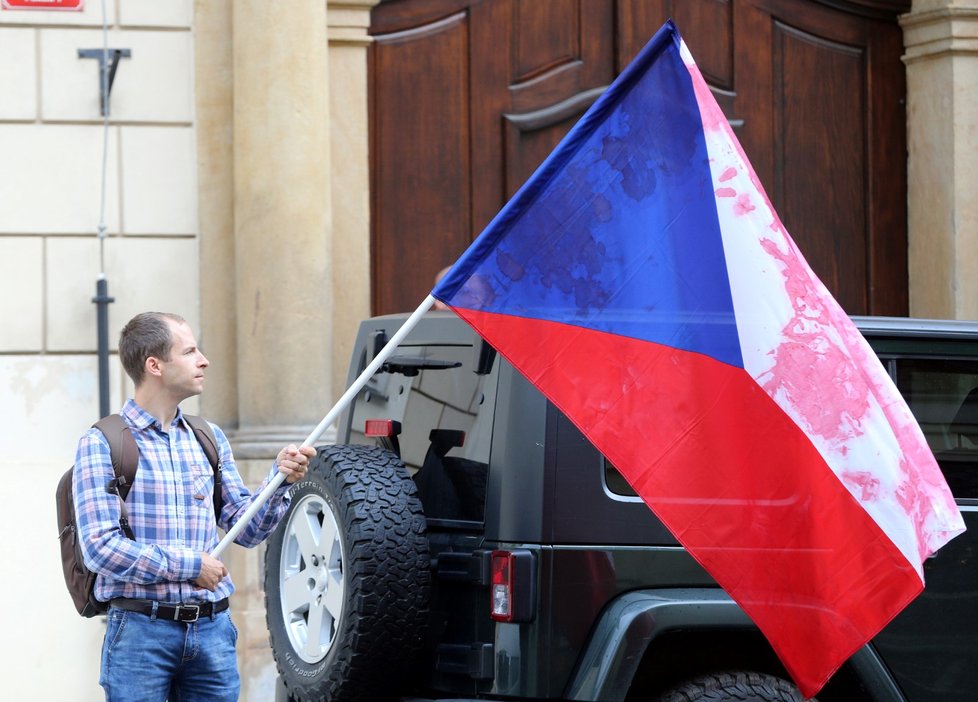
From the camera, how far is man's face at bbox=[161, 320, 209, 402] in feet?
12.0

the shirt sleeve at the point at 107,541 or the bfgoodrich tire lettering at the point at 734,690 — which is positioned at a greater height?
the shirt sleeve at the point at 107,541

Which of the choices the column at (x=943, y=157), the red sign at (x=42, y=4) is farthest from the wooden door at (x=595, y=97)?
the red sign at (x=42, y=4)

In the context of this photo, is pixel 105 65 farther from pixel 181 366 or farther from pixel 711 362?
pixel 711 362

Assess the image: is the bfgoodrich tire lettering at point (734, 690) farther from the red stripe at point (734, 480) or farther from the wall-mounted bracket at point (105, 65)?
the wall-mounted bracket at point (105, 65)

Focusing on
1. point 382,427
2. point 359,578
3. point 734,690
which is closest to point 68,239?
point 382,427

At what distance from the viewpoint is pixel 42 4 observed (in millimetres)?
7285

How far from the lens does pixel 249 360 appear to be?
7.29 metres

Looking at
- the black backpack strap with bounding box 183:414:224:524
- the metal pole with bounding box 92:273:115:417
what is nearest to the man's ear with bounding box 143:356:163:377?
the black backpack strap with bounding box 183:414:224:524

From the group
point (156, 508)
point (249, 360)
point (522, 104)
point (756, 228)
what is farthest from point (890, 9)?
point (156, 508)

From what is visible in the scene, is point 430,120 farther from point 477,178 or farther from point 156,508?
point 156,508

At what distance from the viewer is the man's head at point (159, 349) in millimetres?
3645

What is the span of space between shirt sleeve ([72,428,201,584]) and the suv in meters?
0.50

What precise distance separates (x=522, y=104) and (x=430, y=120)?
21.2 inches

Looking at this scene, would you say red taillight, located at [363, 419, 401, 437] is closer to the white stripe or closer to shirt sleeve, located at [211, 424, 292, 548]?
shirt sleeve, located at [211, 424, 292, 548]
